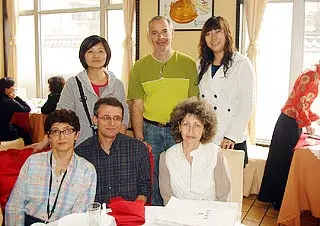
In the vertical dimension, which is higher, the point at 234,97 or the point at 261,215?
the point at 234,97

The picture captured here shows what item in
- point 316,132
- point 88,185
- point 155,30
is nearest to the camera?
point 88,185

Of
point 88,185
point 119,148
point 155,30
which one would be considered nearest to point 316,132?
point 155,30

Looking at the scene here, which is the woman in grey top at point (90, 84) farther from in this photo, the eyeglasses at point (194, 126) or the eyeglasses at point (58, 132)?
the eyeglasses at point (194, 126)

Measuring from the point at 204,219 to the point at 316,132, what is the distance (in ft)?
7.88

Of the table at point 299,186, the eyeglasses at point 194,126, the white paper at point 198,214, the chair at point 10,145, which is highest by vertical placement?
the eyeglasses at point 194,126

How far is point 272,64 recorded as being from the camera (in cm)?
455

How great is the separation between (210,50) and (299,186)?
133cm

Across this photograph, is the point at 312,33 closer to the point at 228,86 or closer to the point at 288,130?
the point at 288,130

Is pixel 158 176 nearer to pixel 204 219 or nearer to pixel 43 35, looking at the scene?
pixel 204 219

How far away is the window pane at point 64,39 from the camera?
586 centimetres

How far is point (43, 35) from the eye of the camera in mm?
6285

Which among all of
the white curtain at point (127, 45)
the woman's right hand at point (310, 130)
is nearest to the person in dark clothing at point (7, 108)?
the white curtain at point (127, 45)

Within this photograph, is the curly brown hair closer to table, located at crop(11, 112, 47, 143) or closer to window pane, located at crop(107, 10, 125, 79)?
table, located at crop(11, 112, 47, 143)

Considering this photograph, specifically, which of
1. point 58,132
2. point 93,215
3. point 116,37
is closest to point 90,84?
point 58,132
